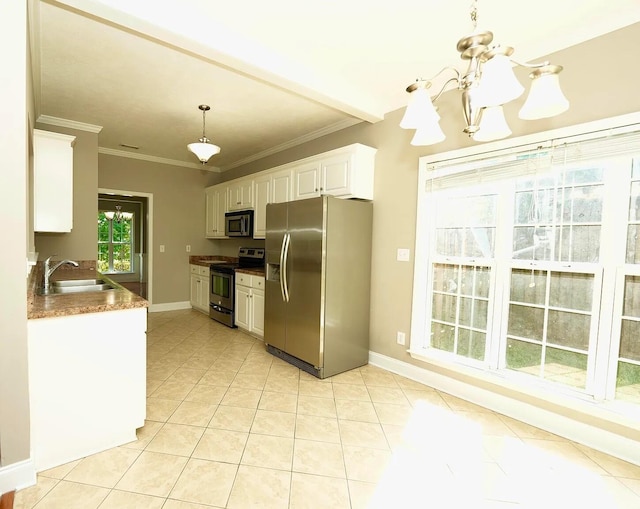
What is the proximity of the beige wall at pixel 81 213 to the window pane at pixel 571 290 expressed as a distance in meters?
4.68

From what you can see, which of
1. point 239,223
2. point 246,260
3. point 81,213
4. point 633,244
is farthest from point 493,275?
point 81,213

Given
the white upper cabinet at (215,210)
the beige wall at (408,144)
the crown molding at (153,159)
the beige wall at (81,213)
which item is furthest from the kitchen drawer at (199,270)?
the beige wall at (408,144)

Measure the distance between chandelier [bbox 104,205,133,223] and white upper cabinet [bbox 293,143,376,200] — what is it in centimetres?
644

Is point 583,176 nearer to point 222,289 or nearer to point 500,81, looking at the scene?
point 500,81

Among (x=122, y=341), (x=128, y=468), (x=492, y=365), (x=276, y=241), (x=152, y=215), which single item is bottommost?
(x=128, y=468)

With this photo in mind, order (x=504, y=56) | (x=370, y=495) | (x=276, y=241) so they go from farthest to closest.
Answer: (x=276, y=241) → (x=370, y=495) → (x=504, y=56)

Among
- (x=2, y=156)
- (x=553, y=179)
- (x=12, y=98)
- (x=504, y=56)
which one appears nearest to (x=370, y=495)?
(x=504, y=56)

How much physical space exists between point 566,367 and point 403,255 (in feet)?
4.79

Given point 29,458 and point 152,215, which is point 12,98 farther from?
point 152,215

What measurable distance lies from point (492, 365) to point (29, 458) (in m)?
2.93

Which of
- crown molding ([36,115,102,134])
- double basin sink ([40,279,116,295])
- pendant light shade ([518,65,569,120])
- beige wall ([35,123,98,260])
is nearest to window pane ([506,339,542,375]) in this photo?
pendant light shade ([518,65,569,120])

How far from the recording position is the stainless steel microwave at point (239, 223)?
4.75 m

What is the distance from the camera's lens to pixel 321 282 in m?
2.98

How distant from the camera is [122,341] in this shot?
6.46 ft
